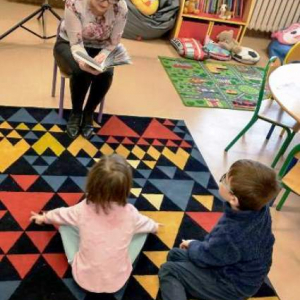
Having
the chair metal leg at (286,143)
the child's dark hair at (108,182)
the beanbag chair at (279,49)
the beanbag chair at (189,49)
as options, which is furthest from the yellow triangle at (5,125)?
the beanbag chair at (279,49)

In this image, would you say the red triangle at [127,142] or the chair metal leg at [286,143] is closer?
the chair metal leg at [286,143]

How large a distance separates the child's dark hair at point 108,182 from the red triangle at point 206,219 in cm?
66

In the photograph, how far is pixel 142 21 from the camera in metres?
3.71

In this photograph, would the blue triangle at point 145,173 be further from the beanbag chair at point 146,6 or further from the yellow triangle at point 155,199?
the beanbag chair at point 146,6

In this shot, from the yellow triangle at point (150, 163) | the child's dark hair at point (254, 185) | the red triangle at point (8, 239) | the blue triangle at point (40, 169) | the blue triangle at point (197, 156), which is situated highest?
the child's dark hair at point (254, 185)

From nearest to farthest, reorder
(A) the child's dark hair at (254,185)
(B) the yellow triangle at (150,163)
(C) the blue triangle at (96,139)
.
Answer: (A) the child's dark hair at (254,185), (B) the yellow triangle at (150,163), (C) the blue triangle at (96,139)

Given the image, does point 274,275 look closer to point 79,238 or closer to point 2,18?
point 79,238

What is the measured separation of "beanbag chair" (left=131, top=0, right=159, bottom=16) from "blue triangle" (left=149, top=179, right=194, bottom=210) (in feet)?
7.42

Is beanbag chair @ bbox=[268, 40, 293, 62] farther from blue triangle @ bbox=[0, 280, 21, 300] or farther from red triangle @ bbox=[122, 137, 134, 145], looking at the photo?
Result: blue triangle @ bbox=[0, 280, 21, 300]

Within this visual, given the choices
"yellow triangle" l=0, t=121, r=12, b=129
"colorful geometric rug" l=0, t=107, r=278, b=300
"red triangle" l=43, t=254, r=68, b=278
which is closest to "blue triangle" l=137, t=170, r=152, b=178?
"colorful geometric rug" l=0, t=107, r=278, b=300

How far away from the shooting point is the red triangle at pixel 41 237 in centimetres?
159

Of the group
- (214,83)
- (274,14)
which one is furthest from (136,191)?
(274,14)

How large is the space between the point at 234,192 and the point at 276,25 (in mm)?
3705

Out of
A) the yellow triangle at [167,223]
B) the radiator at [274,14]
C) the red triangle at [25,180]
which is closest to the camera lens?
the yellow triangle at [167,223]
